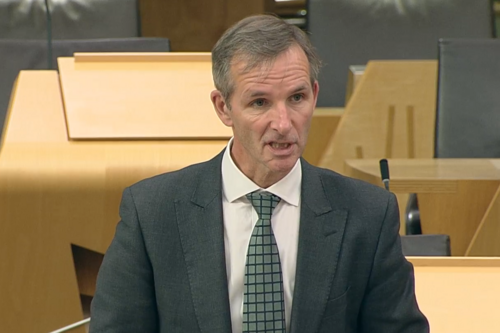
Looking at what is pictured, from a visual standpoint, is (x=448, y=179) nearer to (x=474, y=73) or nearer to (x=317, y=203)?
(x=474, y=73)

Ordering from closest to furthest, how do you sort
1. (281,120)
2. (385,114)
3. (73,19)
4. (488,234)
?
1. (281,120)
2. (488,234)
3. (385,114)
4. (73,19)

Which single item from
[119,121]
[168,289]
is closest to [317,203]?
[168,289]

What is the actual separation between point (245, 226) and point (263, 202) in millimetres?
28

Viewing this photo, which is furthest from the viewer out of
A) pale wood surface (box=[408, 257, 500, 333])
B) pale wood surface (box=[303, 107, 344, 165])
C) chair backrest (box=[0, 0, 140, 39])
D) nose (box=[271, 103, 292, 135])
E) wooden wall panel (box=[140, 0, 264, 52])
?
wooden wall panel (box=[140, 0, 264, 52])

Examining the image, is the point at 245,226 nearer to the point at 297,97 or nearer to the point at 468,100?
the point at 297,97

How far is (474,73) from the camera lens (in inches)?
86.2

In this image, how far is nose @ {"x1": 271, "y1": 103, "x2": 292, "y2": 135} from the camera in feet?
2.74

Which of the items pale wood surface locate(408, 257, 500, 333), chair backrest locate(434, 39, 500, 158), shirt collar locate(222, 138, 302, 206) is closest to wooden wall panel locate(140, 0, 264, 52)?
chair backrest locate(434, 39, 500, 158)

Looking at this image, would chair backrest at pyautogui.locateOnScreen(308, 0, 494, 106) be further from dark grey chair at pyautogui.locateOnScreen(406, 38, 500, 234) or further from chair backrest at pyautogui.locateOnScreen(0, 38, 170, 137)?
chair backrest at pyautogui.locateOnScreen(0, 38, 170, 137)

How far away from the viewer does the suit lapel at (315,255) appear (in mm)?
872

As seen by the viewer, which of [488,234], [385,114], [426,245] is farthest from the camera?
[385,114]

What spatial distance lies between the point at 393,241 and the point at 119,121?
552 mm

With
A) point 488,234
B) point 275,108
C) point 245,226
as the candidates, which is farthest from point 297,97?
point 488,234

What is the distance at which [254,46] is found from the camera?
85 centimetres
